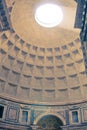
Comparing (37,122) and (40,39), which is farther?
(40,39)

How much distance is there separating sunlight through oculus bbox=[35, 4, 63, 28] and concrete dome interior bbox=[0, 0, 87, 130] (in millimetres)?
575

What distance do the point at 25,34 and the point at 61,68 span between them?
5.59 m

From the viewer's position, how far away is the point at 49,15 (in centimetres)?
3009

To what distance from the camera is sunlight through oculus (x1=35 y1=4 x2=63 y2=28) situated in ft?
91.6

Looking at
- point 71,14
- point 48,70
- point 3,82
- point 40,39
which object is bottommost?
point 3,82

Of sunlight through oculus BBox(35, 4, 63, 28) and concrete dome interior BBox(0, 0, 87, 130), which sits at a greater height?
sunlight through oculus BBox(35, 4, 63, 28)

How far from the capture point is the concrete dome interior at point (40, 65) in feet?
86.7

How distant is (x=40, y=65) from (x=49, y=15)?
609cm

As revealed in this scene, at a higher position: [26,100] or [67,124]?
[26,100]

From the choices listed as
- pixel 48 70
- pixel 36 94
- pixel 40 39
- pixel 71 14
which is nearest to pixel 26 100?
pixel 36 94

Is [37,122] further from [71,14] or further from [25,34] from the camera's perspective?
[71,14]

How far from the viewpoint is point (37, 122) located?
1025 inches

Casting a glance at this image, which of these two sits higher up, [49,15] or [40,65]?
[49,15]

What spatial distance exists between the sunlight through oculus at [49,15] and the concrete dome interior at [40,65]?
575mm
